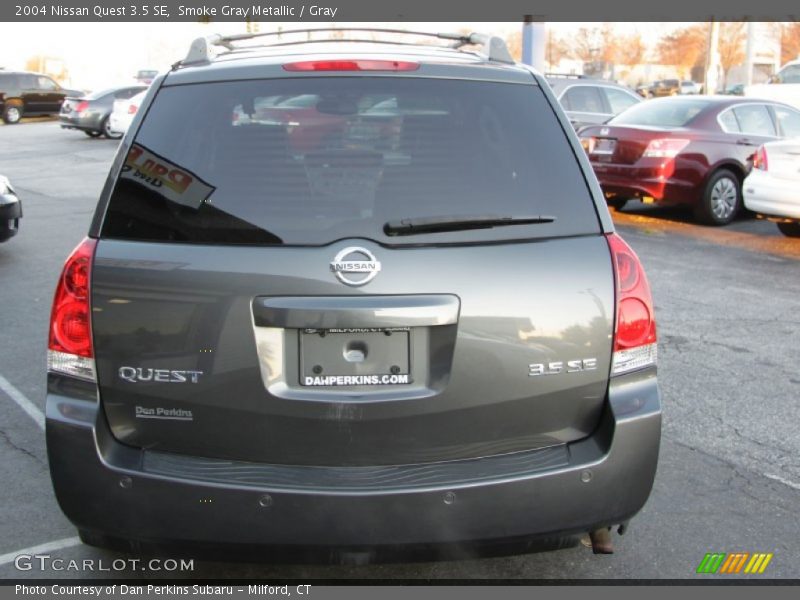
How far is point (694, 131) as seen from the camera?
41.2 feet

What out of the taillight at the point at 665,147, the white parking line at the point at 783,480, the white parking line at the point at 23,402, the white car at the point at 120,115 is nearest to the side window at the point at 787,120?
→ the taillight at the point at 665,147

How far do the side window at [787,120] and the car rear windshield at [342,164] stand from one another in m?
11.4

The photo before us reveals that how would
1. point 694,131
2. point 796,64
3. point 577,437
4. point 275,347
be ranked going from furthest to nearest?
point 796,64 < point 694,131 < point 577,437 < point 275,347

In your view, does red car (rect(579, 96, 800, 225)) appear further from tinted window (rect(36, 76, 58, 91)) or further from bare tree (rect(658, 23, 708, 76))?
bare tree (rect(658, 23, 708, 76))

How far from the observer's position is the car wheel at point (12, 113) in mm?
37844

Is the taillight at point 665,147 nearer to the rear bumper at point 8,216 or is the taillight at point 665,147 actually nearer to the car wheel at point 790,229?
the car wheel at point 790,229

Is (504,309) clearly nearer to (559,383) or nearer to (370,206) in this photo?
(559,383)

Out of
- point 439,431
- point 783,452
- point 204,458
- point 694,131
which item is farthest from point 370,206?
point 694,131

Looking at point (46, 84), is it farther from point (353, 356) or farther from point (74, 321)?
point (353, 356)

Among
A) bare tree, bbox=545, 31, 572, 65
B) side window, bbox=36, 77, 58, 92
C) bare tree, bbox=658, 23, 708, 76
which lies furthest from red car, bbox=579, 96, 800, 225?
bare tree, bbox=545, 31, 572, 65

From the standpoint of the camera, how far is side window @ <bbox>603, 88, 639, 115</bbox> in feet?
58.2

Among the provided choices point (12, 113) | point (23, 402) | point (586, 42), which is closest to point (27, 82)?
point (12, 113)

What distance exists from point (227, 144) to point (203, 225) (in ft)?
1.01

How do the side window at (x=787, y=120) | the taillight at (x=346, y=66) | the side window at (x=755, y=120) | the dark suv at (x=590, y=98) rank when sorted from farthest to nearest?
the dark suv at (x=590, y=98), the side window at (x=787, y=120), the side window at (x=755, y=120), the taillight at (x=346, y=66)
